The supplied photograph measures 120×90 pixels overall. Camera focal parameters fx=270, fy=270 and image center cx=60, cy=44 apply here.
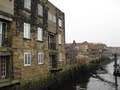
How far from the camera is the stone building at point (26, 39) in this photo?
25.1 metres

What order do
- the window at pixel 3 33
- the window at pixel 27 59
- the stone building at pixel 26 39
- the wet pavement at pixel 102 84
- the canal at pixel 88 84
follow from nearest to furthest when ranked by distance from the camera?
1. the window at pixel 3 33
2. the stone building at pixel 26 39
3. the window at pixel 27 59
4. the canal at pixel 88 84
5. the wet pavement at pixel 102 84

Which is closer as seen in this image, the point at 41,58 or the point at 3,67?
the point at 3,67

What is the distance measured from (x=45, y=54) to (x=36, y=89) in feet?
23.4

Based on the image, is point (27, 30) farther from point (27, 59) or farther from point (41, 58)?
point (41, 58)

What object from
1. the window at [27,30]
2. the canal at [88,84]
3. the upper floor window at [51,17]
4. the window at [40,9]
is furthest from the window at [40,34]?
the canal at [88,84]

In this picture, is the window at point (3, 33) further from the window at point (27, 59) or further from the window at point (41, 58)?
the window at point (41, 58)

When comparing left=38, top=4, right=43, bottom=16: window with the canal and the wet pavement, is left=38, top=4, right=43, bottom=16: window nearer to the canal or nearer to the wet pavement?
the canal

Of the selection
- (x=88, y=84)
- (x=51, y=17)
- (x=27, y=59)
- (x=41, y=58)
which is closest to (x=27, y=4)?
(x=27, y=59)

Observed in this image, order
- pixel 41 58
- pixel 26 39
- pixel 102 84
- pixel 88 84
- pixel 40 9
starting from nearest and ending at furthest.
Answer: pixel 26 39, pixel 41 58, pixel 40 9, pixel 88 84, pixel 102 84

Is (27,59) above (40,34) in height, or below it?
below

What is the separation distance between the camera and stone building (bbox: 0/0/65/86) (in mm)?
25138

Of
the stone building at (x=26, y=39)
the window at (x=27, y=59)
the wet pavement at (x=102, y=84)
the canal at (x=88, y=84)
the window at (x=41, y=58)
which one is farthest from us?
the wet pavement at (x=102, y=84)

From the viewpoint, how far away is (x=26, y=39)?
29172 millimetres

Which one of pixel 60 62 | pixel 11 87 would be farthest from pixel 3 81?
pixel 60 62
